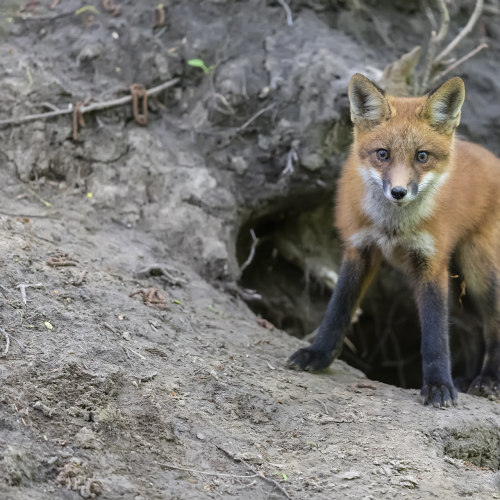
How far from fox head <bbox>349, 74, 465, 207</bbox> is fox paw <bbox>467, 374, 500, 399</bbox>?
1.51 m

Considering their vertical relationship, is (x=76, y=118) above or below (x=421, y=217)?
below

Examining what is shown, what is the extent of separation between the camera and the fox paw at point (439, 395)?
309 centimetres

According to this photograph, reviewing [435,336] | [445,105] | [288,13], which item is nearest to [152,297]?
[435,336]

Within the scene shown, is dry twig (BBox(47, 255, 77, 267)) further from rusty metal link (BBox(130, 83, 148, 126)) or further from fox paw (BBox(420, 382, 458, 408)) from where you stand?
fox paw (BBox(420, 382, 458, 408))

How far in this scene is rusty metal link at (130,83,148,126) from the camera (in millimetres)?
4676

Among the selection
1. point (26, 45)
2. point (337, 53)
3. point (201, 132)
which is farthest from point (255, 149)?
point (26, 45)

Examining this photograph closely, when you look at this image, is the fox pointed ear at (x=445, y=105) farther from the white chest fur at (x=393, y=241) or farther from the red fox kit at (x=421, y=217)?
the white chest fur at (x=393, y=241)

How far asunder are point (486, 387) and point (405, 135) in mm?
1905

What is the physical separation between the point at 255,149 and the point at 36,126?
1.97 metres

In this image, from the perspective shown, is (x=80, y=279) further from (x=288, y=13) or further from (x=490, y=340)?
(x=288, y=13)

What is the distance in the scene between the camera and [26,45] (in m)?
4.62

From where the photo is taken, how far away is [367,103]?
328 cm

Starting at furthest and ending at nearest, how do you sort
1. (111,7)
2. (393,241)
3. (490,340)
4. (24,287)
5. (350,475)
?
(111,7)
(490,340)
(393,241)
(24,287)
(350,475)

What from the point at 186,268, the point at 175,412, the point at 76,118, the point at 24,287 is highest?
the point at 76,118
